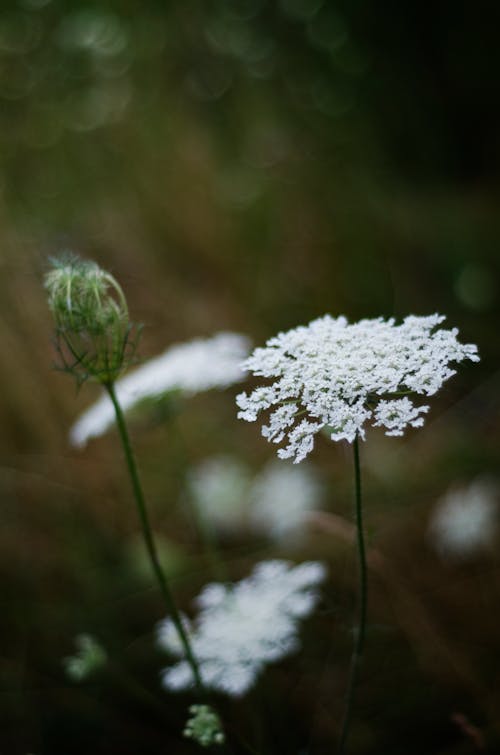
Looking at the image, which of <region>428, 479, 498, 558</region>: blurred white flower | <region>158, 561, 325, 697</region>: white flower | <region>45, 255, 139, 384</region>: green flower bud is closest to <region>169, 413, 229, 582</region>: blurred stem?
<region>158, 561, 325, 697</region>: white flower

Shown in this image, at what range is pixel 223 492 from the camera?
5.84ft

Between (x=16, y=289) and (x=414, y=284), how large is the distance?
1673 mm

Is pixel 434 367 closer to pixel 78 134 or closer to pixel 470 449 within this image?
pixel 470 449

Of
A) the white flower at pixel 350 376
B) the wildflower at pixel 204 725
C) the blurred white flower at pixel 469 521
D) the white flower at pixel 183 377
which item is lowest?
the wildflower at pixel 204 725

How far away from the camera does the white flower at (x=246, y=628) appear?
86cm

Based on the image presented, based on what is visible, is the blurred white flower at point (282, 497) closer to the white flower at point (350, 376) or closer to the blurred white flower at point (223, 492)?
the blurred white flower at point (223, 492)

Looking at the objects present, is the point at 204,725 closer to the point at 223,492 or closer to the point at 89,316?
the point at 89,316

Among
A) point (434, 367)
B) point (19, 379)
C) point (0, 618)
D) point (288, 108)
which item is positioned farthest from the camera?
point (288, 108)

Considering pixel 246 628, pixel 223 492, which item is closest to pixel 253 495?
pixel 223 492

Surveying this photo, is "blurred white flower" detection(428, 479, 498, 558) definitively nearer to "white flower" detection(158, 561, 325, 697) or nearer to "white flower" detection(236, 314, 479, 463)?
"white flower" detection(158, 561, 325, 697)

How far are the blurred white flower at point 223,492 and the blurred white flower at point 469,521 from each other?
1.83 ft

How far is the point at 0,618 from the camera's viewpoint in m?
1.61

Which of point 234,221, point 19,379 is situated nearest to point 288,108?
point 234,221

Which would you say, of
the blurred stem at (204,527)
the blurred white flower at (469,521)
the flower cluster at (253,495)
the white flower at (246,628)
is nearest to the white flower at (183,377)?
the blurred stem at (204,527)
